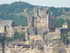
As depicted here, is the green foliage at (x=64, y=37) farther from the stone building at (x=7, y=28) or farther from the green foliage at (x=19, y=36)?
the stone building at (x=7, y=28)

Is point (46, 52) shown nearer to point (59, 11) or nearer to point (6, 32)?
point (6, 32)

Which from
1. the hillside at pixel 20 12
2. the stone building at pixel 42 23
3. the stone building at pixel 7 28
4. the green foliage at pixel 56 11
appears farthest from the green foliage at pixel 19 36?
the green foliage at pixel 56 11

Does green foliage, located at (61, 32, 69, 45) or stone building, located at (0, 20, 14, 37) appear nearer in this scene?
green foliage, located at (61, 32, 69, 45)

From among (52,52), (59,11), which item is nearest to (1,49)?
(52,52)

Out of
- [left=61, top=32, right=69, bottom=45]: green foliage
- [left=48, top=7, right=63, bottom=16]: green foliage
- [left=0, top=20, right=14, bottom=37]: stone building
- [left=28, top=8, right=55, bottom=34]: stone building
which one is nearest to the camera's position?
[left=61, top=32, right=69, bottom=45]: green foliage

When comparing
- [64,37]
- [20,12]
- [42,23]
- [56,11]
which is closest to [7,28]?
[42,23]

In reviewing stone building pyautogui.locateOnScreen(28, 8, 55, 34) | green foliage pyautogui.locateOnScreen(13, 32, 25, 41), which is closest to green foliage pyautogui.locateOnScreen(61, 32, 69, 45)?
green foliage pyautogui.locateOnScreen(13, 32, 25, 41)

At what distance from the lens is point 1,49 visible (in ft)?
190

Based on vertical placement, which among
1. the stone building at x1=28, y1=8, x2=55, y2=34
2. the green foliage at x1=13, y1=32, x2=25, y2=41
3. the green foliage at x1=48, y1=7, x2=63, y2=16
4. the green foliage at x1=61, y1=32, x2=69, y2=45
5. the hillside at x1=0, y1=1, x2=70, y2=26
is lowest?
the hillside at x1=0, y1=1, x2=70, y2=26

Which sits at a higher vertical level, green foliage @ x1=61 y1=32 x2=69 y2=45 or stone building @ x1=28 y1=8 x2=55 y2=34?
stone building @ x1=28 y1=8 x2=55 y2=34

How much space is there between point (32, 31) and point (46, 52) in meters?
22.8

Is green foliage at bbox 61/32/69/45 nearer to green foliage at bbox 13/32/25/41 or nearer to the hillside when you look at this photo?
green foliage at bbox 13/32/25/41

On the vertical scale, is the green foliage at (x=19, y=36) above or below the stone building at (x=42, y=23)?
below

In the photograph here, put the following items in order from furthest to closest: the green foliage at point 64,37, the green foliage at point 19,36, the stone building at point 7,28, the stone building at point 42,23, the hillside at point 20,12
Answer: the hillside at point 20,12, the stone building at point 42,23, the stone building at point 7,28, the green foliage at point 19,36, the green foliage at point 64,37
